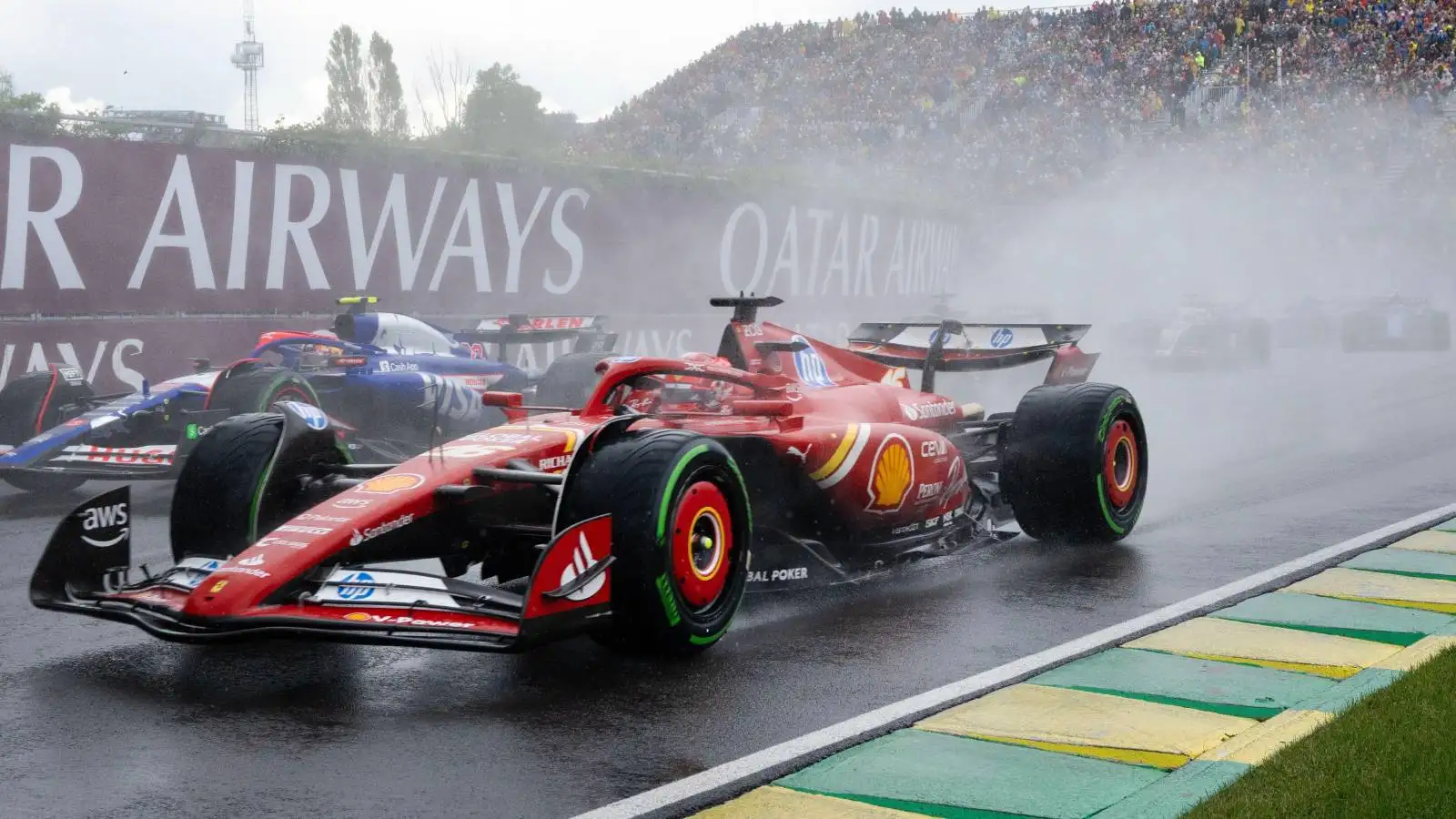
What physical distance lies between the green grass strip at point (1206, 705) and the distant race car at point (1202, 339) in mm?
19776

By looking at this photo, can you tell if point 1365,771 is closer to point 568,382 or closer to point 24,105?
point 568,382

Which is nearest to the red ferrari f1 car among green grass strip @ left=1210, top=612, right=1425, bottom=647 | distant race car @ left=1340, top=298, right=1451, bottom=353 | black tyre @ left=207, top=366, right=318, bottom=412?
green grass strip @ left=1210, top=612, right=1425, bottom=647

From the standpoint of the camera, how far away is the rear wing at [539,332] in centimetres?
1373

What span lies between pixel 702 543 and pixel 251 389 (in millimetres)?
5812

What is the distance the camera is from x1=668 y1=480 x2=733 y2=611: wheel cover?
224 inches

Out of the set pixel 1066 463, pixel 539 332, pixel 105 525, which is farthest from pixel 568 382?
pixel 105 525

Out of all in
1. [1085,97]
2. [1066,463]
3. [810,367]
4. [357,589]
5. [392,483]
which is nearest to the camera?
[357,589]

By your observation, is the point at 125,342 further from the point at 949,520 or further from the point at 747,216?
the point at 747,216

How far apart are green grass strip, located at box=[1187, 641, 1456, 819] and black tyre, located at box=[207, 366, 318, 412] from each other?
25.0ft

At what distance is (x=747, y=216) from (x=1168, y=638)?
57.4 feet

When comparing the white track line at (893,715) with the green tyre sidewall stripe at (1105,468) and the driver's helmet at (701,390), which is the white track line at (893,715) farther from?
the driver's helmet at (701,390)

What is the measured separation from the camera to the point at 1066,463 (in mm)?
8227

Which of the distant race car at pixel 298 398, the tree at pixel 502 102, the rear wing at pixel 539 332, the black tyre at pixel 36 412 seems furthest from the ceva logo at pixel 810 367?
the tree at pixel 502 102

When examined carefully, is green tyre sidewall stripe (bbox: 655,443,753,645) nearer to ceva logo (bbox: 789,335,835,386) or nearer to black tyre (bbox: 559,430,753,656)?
black tyre (bbox: 559,430,753,656)
